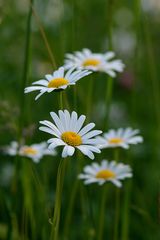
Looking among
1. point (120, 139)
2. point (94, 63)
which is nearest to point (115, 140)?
point (120, 139)

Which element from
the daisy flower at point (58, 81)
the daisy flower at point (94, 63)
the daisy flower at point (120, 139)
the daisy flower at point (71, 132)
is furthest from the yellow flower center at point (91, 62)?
the daisy flower at point (71, 132)

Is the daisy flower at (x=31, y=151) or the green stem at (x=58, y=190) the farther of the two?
the daisy flower at (x=31, y=151)

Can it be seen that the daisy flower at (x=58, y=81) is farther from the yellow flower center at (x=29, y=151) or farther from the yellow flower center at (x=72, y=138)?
the yellow flower center at (x=29, y=151)

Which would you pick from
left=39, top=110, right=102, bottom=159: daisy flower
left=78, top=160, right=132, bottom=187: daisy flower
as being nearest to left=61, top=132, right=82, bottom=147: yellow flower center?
left=39, top=110, right=102, bottom=159: daisy flower

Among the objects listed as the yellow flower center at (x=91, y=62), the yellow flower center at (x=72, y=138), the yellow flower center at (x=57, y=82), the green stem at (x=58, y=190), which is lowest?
the green stem at (x=58, y=190)

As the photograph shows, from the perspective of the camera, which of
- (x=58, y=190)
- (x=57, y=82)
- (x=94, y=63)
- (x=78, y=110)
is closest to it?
(x=58, y=190)

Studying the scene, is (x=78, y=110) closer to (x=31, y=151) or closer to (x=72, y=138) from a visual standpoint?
(x=31, y=151)

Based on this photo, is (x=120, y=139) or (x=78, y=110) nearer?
(x=120, y=139)

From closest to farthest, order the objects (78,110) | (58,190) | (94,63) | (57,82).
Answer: (58,190), (57,82), (94,63), (78,110)
